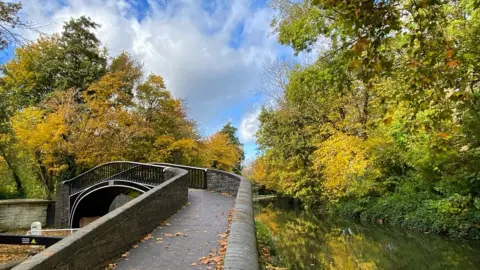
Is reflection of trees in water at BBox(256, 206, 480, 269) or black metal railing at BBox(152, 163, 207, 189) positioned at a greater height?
black metal railing at BBox(152, 163, 207, 189)

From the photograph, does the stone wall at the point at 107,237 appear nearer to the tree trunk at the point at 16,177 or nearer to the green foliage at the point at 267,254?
the green foliage at the point at 267,254

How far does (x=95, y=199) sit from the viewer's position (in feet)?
86.2

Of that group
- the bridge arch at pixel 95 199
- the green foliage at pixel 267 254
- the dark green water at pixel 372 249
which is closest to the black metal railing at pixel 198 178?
the bridge arch at pixel 95 199

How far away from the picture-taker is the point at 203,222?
31.0 feet

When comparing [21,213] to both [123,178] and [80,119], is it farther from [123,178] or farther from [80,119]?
[123,178]

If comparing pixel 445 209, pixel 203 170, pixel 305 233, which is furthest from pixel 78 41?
pixel 445 209

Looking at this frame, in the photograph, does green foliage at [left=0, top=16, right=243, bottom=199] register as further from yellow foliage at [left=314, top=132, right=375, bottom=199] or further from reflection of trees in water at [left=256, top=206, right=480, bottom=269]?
reflection of trees in water at [left=256, top=206, right=480, bottom=269]

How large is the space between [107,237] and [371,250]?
12.1m

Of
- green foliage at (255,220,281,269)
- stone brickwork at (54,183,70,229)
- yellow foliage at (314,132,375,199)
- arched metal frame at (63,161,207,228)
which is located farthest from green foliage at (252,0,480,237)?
stone brickwork at (54,183,70,229)

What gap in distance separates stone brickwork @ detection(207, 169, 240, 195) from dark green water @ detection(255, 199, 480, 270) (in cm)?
318

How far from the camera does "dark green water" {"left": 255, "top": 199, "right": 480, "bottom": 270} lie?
12688 mm

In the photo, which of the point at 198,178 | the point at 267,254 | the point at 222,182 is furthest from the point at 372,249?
the point at 198,178

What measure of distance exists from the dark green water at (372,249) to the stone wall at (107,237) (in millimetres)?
5255

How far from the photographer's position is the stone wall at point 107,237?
4754 mm
